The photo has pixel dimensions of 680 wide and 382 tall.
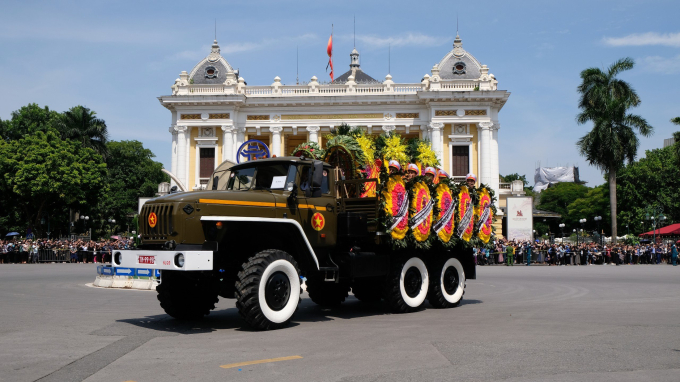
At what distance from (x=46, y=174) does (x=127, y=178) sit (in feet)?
83.8

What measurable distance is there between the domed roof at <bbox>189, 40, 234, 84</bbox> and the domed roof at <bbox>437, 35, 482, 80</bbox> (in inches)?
854

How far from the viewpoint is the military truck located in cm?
891

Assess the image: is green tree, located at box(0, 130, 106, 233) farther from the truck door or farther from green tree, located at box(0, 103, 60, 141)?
the truck door

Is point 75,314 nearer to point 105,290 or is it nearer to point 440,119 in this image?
point 105,290

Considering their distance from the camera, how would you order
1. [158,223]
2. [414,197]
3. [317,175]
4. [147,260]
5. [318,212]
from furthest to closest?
[414,197]
[318,212]
[317,175]
[158,223]
[147,260]

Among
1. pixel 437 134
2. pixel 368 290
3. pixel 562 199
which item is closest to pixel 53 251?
pixel 437 134

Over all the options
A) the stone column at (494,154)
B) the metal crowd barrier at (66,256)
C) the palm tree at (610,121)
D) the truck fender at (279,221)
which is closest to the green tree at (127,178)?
the metal crowd barrier at (66,256)

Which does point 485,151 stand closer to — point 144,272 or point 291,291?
point 291,291

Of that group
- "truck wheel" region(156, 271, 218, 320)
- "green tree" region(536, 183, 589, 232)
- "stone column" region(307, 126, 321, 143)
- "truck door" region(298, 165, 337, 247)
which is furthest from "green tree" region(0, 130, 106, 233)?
"green tree" region(536, 183, 589, 232)

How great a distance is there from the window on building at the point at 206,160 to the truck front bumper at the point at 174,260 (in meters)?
47.1

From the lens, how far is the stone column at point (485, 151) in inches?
2099

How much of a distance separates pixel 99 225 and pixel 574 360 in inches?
2486

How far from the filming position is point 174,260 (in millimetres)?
8477

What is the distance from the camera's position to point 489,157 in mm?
53531
